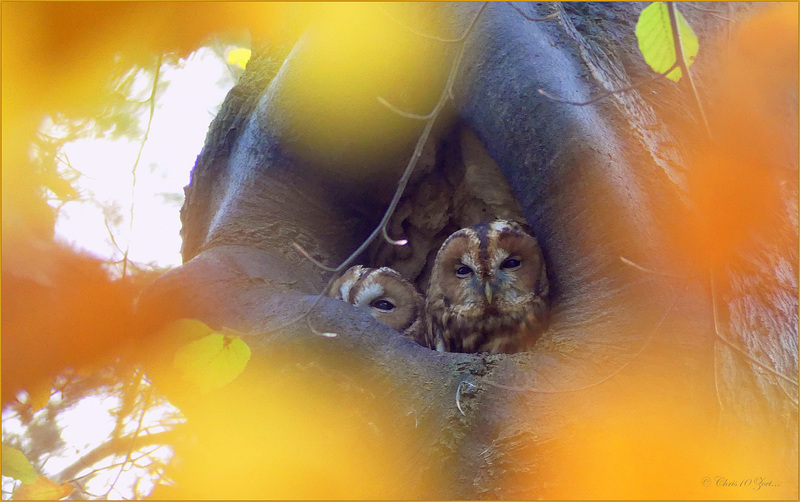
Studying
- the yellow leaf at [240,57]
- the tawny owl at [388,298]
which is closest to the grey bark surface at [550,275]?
the tawny owl at [388,298]

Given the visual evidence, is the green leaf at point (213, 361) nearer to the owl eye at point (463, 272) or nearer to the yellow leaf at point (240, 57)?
the owl eye at point (463, 272)

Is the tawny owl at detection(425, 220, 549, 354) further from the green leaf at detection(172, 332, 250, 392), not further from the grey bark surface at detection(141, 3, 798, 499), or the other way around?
the green leaf at detection(172, 332, 250, 392)

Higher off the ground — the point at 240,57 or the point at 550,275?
the point at 240,57

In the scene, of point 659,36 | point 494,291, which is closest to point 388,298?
point 494,291

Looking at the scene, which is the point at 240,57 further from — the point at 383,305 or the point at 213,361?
the point at 213,361

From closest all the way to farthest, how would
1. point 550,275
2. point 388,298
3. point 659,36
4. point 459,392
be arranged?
point 659,36 < point 459,392 < point 550,275 < point 388,298

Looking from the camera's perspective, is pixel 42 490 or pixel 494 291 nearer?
pixel 42 490

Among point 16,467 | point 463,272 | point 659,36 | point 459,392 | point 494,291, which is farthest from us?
point 463,272
